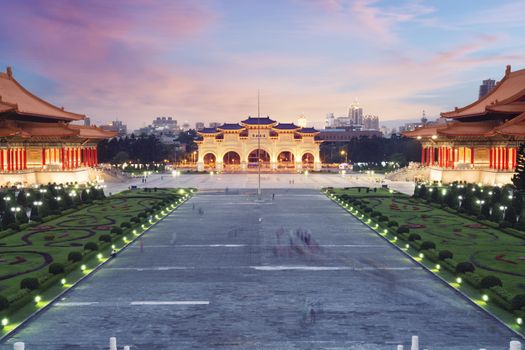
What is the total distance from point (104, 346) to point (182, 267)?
1116 cm

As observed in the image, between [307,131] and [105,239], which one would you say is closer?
[105,239]

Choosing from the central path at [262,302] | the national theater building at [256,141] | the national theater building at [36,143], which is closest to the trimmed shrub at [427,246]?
the central path at [262,302]

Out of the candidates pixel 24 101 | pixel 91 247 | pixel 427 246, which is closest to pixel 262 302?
pixel 427 246

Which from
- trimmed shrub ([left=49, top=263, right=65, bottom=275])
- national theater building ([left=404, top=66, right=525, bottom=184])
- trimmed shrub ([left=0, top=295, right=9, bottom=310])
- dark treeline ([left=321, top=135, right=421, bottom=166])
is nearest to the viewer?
trimmed shrub ([left=0, top=295, right=9, bottom=310])

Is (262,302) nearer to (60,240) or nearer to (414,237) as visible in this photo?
(414,237)

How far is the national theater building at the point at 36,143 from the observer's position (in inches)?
2840

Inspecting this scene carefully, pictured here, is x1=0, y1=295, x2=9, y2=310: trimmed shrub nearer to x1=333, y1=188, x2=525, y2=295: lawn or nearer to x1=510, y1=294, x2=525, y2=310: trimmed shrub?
x1=510, y1=294, x2=525, y2=310: trimmed shrub

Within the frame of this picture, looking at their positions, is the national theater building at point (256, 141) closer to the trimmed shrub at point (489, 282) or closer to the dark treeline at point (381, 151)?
the dark treeline at point (381, 151)

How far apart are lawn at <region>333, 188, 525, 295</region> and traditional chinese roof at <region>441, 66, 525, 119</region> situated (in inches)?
854

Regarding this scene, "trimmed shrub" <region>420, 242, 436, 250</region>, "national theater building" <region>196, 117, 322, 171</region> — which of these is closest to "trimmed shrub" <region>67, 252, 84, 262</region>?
"trimmed shrub" <region>420, 242, 436, 250</region>

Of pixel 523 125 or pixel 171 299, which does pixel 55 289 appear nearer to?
pixel 171 299

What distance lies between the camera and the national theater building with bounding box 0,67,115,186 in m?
72.1

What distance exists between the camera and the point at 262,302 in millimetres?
22438

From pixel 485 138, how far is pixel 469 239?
44.9m
